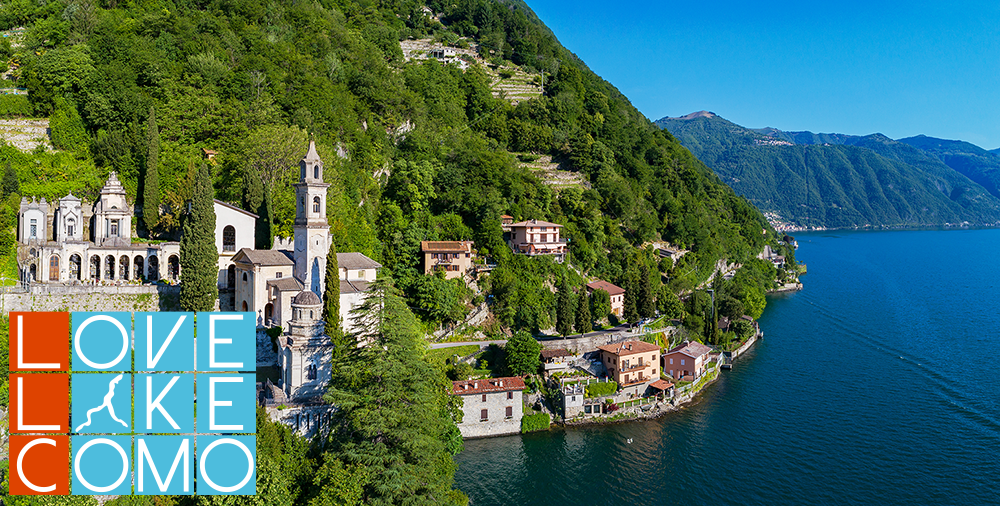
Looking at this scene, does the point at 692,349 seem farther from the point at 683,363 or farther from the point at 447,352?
the point at 447,352

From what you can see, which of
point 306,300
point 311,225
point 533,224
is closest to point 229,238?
point 311,225

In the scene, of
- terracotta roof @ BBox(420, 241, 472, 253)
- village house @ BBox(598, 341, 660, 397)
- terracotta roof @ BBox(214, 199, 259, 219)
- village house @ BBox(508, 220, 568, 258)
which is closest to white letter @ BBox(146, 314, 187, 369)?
terracotta roof @ BBox(214, 199, 259, 219)

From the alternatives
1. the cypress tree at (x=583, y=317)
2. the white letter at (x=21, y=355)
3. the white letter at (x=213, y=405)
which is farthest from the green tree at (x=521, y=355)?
the white letter at (x=21, y=355)

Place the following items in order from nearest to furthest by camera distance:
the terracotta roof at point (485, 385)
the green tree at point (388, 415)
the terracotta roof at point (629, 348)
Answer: the green tree at point (388, 415), the terracotta roof at point (485, 385), the terracotta roof at point (629, 348)

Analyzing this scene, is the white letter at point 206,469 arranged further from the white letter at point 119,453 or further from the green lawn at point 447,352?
the green lawn at point 447,352

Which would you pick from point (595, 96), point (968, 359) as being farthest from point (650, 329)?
point (595, 96)
